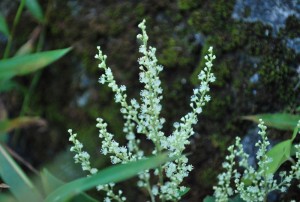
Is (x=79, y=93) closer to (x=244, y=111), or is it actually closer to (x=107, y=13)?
(x=107, y=13)

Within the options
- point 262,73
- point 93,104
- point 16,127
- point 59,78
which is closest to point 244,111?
point 262,73

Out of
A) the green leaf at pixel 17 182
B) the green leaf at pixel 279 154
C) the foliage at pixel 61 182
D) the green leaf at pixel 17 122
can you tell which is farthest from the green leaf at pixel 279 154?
the green leaf at pixel 17 122

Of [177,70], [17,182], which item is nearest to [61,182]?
[17,182]

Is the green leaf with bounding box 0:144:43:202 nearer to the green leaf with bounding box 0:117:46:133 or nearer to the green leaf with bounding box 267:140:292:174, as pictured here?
the green leaf with bounding box 0:117:46:133

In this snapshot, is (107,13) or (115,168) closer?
(115,168)

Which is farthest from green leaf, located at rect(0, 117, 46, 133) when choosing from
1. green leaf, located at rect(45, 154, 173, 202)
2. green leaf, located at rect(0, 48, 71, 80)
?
green leaf, located at rect(45, 154, 173, 202)

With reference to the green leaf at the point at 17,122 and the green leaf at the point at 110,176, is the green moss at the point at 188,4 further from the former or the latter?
the green leaf at the point at 110,176
